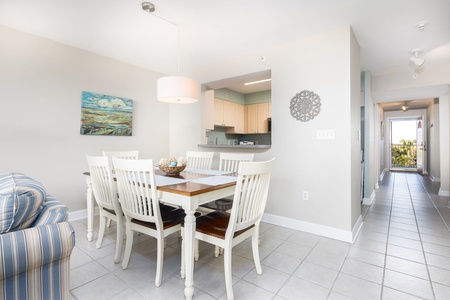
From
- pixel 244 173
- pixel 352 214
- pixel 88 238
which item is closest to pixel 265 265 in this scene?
pixel 244 173

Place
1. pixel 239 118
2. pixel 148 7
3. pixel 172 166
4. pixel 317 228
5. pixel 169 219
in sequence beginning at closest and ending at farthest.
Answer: pixel 169 219, pixel 148 7, pixel 172 166, pixel 317 228, pixel 239 118

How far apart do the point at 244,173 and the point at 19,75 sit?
10.0 ft

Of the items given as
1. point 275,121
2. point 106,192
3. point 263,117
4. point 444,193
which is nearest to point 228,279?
point 106,192

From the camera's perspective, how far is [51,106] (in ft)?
9.77

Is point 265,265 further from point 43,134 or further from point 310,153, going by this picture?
point 43,134

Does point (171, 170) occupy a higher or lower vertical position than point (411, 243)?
higher

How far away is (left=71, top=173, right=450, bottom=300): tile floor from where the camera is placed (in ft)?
A: 5.49

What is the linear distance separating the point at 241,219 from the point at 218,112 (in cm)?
403

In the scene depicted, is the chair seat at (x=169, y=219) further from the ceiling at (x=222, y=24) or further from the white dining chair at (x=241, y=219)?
the ceiling at (x=222, y=24)

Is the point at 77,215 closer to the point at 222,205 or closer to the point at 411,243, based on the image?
the point at 222,205

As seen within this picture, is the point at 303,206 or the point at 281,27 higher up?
the point at 281,27

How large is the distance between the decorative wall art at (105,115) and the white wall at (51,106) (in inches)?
3.2

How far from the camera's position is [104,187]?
2.17m

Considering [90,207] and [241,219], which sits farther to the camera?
[90,207]
